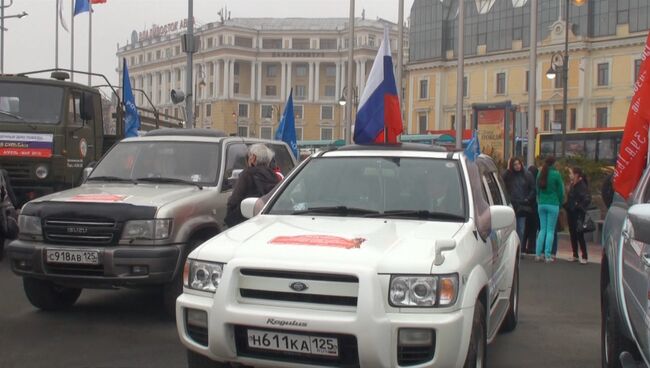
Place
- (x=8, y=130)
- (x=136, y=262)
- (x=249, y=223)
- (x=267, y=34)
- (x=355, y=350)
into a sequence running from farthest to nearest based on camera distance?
(x=267, y=34) < (x=8, y=130) < (x=136, y=262) < (x=249, y=223) < (x=355, y=350)

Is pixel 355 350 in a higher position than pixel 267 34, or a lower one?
lower

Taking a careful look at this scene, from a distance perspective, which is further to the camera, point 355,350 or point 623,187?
point 623,187

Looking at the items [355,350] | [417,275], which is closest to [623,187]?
[417,275]

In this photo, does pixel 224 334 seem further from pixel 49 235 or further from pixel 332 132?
pixel 332 132

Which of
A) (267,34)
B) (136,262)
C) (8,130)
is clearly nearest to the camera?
(136,262)

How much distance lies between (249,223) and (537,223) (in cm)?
869

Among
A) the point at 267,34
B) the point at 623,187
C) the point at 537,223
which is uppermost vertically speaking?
the point at 267,34

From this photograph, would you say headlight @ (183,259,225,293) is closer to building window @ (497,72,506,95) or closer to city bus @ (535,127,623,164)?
city bus @ (535,127,623,164)

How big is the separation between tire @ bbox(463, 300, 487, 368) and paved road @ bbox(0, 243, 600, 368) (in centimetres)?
131

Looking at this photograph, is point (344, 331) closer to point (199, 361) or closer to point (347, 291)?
point (347, 291)

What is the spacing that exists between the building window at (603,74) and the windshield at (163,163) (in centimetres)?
6503

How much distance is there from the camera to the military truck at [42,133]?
11781mm

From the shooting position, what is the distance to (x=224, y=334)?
14.1 ft

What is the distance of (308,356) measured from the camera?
4.25 m
